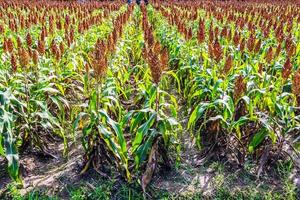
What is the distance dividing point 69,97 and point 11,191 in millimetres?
2086

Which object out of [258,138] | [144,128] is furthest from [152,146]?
[258,138]

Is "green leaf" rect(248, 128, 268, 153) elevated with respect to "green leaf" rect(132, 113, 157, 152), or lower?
lower

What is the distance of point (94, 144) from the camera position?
11.4ft

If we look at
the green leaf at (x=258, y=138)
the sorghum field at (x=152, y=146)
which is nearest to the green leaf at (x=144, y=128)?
the sorghum field at (x=152, y=146)

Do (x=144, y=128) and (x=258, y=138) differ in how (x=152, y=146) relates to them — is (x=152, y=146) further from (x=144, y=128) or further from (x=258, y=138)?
(x=258, y=138)

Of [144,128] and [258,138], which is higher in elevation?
[144,128]

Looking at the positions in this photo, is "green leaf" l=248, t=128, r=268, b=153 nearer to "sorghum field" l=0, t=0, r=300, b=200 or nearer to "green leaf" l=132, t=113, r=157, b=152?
"sorghum field" l=0, t=0, r=300, b=200

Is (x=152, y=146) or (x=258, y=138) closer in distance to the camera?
(x=152, y=146)

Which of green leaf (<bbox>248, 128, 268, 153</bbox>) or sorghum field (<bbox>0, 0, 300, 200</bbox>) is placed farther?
green leaf (<bbox>248, 128, 268, 153</bbox>)

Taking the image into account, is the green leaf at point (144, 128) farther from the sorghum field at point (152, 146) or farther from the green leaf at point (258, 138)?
the green leaf at point (258, 138)

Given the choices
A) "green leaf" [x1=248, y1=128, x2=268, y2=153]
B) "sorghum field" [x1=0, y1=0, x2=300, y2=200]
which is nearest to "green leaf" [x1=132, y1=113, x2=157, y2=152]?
"sorghum field" [x1=0, y1=0, x2=300, y2=200]

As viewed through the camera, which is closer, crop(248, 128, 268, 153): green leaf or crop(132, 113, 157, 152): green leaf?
crop(132, 113, 157, 152): green leaf

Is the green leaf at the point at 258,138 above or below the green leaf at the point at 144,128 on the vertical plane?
below

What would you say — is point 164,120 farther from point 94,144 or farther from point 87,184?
point 87,184
